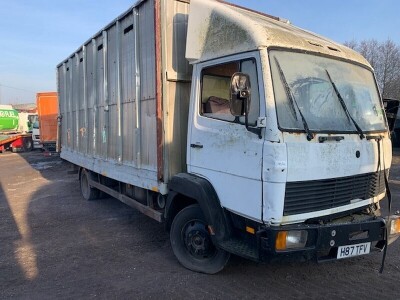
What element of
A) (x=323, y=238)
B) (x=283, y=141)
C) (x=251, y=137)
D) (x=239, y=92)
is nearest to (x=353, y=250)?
(x=323, y=238)

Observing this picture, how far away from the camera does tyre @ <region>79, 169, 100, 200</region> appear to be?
327 inches

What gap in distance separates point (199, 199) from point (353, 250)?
164cm

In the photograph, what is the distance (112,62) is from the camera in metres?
6.02

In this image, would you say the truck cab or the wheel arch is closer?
the truck cab

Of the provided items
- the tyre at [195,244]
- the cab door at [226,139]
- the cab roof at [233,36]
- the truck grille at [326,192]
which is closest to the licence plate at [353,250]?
the truck grille at [326,192]

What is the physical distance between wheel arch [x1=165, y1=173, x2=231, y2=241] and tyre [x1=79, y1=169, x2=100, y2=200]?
428 cm

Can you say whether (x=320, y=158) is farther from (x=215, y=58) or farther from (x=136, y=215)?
(x=136, y=215)

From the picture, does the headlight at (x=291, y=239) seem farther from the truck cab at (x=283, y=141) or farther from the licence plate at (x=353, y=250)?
the licence plate at (x=353, y=250)

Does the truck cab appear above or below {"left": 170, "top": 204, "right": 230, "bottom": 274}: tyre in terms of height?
above

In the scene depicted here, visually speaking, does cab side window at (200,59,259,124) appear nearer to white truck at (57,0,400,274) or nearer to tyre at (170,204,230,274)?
white truck at (57,0,400,274)

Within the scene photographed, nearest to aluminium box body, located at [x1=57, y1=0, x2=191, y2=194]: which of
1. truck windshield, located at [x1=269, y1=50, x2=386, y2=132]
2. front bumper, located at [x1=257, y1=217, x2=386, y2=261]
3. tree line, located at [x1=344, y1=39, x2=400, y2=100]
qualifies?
truck windshield, located at [x1=269, y1=50, x2=386, y2=132]

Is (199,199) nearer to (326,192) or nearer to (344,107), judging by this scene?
(326,192)

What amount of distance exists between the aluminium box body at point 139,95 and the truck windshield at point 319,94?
1540 mm

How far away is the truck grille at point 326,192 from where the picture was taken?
3232 millimetres
